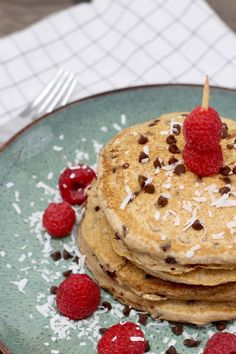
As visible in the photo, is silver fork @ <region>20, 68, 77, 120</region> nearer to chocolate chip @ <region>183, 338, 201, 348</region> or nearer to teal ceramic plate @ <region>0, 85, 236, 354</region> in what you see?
teal ceramic plate @ <region>0, 85, 236, 354</region>


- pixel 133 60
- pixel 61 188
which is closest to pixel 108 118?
pixel 61 188

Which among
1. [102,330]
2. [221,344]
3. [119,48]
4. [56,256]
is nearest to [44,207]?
[56,256]

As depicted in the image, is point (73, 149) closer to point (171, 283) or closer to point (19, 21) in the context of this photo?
point (171, 283)

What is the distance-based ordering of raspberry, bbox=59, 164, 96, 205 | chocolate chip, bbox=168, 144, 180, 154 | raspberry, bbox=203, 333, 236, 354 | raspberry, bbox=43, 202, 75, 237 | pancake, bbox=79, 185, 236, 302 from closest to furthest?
1. raspberry, bbox=203, 333, 236, 354
2. pancake, bbox=79, 185, 236, 302
3. chocolate chip, bbox=168, 144, 180, 154
4. raspberry, bbox=43, 202, 75, 237
5. raspberry, bbox=59, 164, 96, 205

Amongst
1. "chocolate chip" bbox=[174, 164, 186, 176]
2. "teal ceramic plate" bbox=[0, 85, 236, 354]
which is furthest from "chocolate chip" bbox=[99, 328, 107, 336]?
"chocolate chip" bbox=[174, 164, 186, 176]

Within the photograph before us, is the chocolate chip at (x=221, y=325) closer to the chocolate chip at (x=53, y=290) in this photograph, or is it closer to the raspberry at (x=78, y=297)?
the raspberry at (x=78, y=297)

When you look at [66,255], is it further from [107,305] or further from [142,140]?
[142,140]
